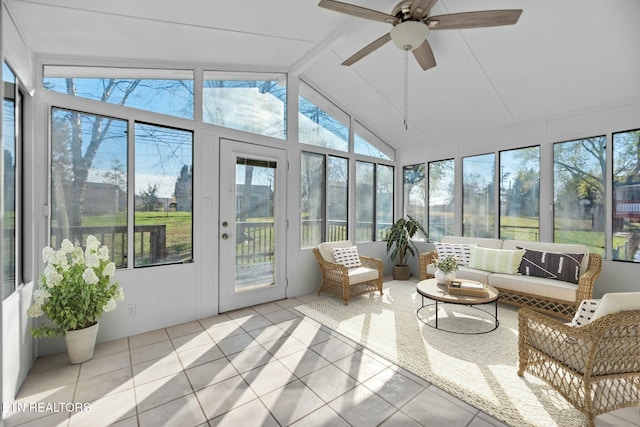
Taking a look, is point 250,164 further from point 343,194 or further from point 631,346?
point 631,346

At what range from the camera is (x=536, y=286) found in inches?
137

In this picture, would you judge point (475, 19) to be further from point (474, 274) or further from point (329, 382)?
point (474, 274)

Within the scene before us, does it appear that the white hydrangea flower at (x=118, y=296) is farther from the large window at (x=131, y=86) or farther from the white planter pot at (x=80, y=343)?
the large window at (x=131, y=86)

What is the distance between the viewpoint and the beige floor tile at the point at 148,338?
285 cm

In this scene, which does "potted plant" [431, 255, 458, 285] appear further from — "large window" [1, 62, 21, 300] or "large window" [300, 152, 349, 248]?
"large window" [1, 62, 21, 300]

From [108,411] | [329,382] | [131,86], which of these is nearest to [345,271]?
[329,382]

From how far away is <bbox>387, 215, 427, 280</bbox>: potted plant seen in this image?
526 centimetres

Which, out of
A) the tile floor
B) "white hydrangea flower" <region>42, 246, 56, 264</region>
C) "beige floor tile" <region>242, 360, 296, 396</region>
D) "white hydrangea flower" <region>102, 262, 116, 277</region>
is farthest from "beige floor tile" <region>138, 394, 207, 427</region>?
"white hydrangea flower" <region>42, 246, 56, 264</region>

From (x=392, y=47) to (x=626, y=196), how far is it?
3465 mm

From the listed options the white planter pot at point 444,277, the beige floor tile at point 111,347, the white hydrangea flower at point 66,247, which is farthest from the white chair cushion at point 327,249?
the white hydrangea flower at point 66,247

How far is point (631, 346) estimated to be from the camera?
175cm

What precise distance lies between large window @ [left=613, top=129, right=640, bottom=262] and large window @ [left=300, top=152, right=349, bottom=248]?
3.61 metres

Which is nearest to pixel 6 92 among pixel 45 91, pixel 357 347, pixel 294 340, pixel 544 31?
pixel 45 91

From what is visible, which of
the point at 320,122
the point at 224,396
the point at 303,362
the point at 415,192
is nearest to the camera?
the point at 224,396
